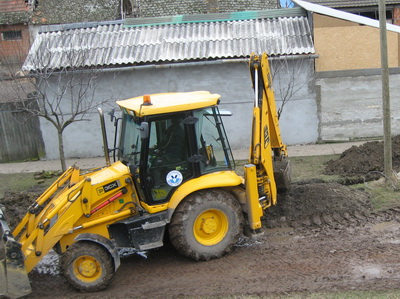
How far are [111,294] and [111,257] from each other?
1.51ft

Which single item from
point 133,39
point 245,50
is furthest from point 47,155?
point 245,50

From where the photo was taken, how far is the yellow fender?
6465 millimetres

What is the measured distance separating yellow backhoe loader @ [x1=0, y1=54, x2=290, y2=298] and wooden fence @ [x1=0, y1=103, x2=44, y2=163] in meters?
9.34

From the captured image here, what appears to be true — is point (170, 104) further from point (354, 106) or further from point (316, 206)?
point (354, 106)

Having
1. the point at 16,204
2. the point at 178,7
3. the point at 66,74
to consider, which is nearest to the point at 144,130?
the point at 16,204

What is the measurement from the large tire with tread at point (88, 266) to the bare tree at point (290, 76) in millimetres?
9687

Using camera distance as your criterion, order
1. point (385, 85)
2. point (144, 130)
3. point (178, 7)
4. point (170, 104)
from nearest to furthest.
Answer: point (144, 130) → point (170, 104) → point (385, 85) → point (178, 7)

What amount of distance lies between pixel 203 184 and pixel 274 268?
58.3 inches

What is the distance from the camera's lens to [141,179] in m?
6.38

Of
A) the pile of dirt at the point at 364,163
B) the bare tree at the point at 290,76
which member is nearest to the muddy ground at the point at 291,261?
the pile of dirt at the point at 364,163

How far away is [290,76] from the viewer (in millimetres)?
14914

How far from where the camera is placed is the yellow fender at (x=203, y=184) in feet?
21.2

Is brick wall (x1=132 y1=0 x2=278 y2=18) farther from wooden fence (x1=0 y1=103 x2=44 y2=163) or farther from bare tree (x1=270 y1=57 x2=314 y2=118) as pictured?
wooden fence (x1=0 y1=103 x2=44 y2=163)

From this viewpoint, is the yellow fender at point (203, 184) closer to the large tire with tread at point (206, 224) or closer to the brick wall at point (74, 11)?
the large tire with tread at point (206, 224)
